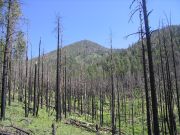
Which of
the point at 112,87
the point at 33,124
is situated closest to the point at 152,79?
the point at 33,124

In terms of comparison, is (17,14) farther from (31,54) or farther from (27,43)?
(31,54)

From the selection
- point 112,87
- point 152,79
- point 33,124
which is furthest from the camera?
point 112,87

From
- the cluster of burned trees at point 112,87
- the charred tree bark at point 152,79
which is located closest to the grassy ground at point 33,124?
the cluster of burned trees at point 112,87

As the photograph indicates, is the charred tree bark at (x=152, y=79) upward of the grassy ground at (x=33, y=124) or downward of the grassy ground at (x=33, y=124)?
upward

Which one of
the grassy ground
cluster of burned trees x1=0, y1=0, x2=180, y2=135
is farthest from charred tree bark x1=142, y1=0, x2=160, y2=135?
the grassy ground

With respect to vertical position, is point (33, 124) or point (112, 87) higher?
point (112, 87)

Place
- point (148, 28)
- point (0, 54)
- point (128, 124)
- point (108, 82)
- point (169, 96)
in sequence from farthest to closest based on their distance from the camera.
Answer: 1. point (108, 82)
2. point (128, 124)
3. point (0, 54)
4. point (169, 96)
5. point (148, 28)

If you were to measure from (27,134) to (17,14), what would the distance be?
1339 cm

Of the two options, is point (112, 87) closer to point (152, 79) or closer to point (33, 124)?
point (33, 124)

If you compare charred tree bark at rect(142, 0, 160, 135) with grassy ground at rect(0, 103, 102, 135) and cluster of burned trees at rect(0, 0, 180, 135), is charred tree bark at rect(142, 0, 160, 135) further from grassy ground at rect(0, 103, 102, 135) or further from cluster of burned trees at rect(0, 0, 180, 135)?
grassy ground at rect(0, 103, 102, 135)

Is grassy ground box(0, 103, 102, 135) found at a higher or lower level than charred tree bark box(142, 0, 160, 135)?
lower

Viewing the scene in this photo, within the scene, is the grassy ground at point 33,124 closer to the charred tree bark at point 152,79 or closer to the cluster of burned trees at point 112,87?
the cluster of burned trees at point 112,87

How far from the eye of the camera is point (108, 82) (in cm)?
9712

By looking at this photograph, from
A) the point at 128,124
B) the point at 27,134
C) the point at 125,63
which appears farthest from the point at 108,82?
the point at 27,134
